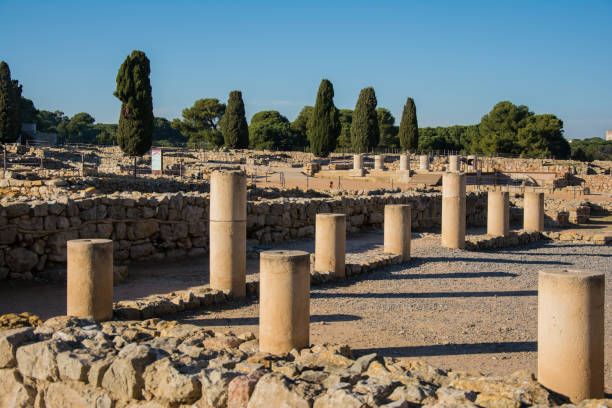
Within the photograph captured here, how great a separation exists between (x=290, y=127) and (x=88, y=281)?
72.5 metres

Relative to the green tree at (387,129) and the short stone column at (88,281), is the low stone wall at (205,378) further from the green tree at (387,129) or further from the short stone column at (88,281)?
the green tree at (387,129)

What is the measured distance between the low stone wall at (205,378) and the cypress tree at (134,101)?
35.2 m

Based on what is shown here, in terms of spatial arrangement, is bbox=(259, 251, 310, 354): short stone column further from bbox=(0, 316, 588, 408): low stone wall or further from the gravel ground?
the gravel ground

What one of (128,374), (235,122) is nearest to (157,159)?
(128,374)

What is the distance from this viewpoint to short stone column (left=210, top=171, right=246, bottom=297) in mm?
9305

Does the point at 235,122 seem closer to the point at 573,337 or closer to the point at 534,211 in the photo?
the point at 534,211

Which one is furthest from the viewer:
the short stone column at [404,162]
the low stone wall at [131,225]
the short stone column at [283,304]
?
the short stone column at [404,162]

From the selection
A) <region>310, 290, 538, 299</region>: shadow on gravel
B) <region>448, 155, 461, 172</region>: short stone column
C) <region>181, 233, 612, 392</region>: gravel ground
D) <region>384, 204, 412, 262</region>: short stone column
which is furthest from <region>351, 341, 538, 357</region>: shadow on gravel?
<region>448, 155, 461, 172</region>: short stone column

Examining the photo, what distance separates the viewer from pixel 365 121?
2283 inches

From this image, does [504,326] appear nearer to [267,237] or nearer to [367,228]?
[267,237]

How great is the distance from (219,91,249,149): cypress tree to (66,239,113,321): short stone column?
165 feet

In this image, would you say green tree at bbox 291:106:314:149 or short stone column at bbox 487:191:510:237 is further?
green tree at bbox 291:106:314:149

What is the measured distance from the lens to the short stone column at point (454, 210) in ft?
49.1

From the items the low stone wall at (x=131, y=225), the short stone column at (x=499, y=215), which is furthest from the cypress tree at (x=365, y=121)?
the low stone wall at (x=131, y=225)
